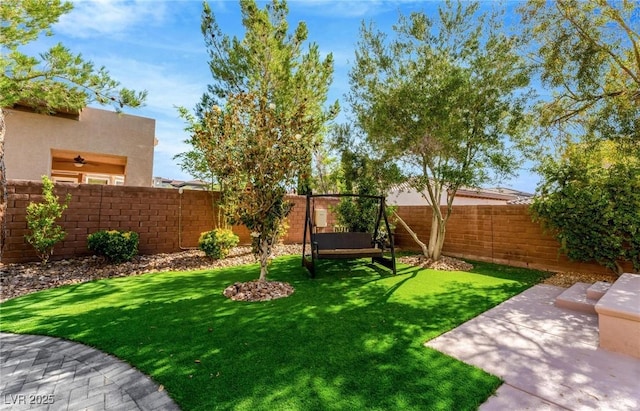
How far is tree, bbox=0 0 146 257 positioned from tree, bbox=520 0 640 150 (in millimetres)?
9016

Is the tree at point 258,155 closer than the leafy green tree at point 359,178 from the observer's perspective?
Yes

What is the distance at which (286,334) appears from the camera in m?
3.18

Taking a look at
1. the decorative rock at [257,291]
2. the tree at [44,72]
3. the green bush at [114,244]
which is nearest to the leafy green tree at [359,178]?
the decorative rock at [257,291]

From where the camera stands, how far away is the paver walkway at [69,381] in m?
2.08

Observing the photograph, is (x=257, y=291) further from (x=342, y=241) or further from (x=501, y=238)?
(x=501, y=238)

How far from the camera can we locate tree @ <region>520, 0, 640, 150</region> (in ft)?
19.2

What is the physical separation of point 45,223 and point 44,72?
2.98m

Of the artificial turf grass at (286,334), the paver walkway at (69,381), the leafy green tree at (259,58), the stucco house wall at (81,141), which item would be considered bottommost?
the paver walkway at (69,381)

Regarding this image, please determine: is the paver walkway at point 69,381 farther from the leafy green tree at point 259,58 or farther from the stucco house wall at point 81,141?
the stucco house wall at point 81,141

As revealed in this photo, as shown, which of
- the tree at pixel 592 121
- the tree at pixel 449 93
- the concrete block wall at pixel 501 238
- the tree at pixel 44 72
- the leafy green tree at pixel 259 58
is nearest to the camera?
the tree at pixel 44 72

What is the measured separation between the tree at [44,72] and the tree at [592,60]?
9016 millimetres

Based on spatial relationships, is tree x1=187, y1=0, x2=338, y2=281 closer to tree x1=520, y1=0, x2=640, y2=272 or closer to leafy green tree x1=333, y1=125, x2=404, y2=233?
leafy green tree x1=333, y1=125, x2=404, y2=233

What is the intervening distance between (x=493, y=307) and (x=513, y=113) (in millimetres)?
4607

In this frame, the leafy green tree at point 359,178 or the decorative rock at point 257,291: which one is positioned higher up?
the leafy green tree at point 359,178
